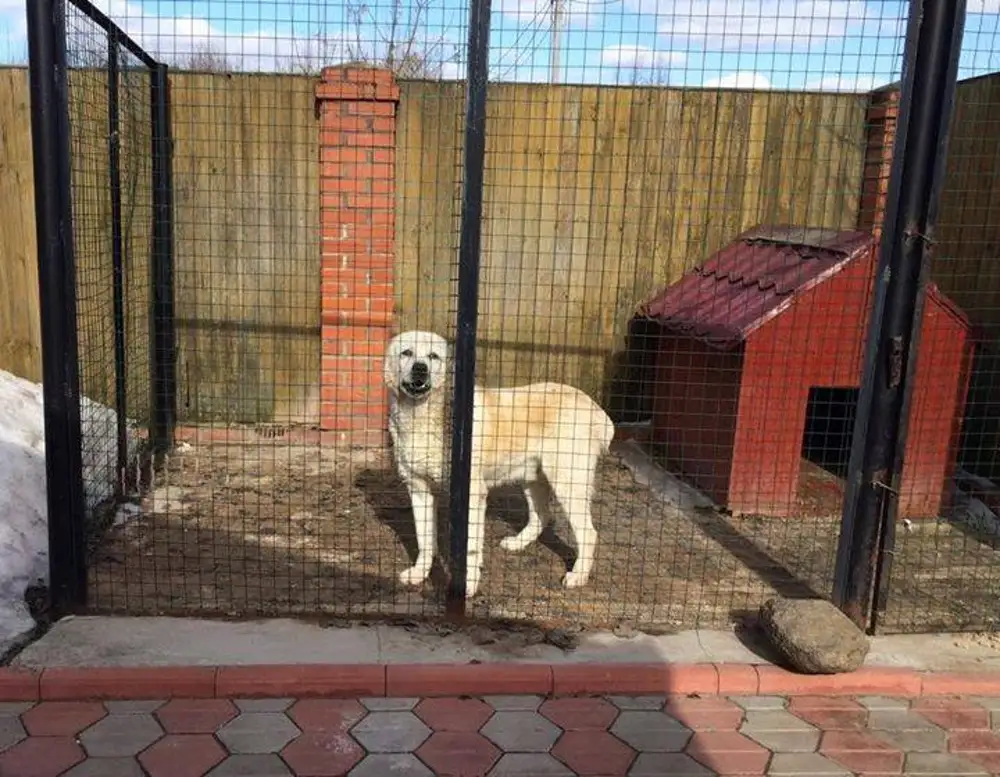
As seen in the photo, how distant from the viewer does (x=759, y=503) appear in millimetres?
5258

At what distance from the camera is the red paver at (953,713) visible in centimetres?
315

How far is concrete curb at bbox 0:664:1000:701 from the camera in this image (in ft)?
10.2

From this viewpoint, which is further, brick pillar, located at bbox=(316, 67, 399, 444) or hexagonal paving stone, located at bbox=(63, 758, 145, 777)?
brick pillar, located at bbox=(316, 67, 399, 444)

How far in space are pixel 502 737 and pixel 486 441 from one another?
1.39 metres

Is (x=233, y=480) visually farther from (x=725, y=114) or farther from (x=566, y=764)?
(x=725, y=114)

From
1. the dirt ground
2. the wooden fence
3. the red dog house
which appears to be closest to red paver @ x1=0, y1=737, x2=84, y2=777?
the dirt ground

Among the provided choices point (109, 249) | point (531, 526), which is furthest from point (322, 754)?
point (109, 249)

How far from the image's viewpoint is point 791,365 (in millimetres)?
5062

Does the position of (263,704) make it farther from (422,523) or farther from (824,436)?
(824,436)

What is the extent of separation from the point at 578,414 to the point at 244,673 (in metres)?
1.91

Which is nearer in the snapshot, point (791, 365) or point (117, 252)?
point (117, 252)

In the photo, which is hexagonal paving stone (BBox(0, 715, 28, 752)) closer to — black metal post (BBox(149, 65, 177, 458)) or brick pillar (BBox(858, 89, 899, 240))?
black metal post (BBox(149, 65, 177, 458))

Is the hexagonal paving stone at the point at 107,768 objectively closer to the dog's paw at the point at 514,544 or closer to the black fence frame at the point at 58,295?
the black fence frame at the point at 58,295

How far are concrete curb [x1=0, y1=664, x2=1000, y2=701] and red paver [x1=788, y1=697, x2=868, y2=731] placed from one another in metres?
0.05
